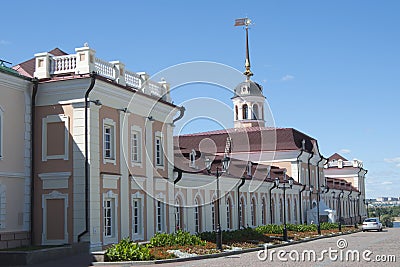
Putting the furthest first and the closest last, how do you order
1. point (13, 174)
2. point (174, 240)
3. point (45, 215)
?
point (174, 240), point (45, 215), point (13, 174)

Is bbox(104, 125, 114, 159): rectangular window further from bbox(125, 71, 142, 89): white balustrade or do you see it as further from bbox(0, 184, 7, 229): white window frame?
bbox(0, 184, 7, 229): white window frame

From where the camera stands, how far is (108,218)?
2453cm

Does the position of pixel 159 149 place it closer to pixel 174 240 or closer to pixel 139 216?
pixel 139 216

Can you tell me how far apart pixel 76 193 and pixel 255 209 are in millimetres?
23099

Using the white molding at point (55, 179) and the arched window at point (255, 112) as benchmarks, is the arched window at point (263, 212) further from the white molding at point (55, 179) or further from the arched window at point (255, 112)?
the white molding at point (55, 179)

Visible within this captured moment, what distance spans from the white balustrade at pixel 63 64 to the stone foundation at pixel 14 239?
656cm

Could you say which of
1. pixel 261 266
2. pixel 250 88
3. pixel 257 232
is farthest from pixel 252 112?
pixel 261 266

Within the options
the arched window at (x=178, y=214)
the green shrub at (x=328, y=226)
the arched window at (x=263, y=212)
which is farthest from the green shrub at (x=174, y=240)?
the green shrub at (x=328, y=226)

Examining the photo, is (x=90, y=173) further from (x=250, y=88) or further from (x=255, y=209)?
(x=250, y=88)

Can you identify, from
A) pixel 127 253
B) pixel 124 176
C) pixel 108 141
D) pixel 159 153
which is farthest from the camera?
pixel 159 153

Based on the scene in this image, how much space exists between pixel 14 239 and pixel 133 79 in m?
8.82

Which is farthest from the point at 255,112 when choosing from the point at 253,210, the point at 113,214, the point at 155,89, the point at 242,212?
the point at 113,214

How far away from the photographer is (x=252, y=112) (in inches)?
2557

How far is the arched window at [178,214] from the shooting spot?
31.5 m
